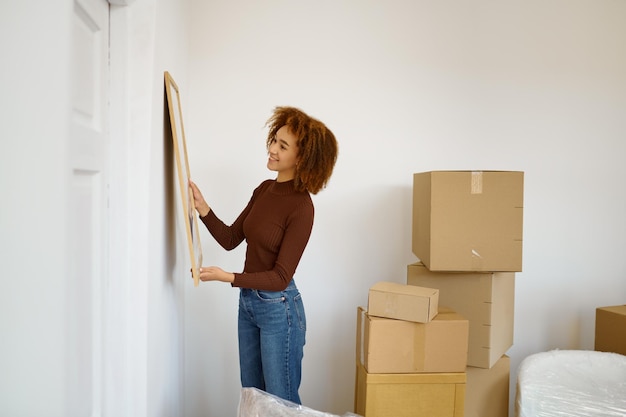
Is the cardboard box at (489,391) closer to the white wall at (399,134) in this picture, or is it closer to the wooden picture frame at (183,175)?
the white wall at (399,134)

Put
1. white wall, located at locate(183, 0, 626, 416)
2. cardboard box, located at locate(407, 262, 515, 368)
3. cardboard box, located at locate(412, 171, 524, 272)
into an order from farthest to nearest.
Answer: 1. white wall, located at locate(183, 0, 626, 416)
2. cardboard box, located at locate(407, 262, 515, 368)
3. cardboard box, located at locate(412, 171, 524, 272)

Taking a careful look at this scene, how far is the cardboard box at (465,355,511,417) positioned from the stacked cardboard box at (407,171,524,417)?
92 mm

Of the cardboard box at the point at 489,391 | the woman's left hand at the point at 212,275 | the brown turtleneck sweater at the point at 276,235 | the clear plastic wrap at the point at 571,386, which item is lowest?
the cardboard box at the point at 489,391

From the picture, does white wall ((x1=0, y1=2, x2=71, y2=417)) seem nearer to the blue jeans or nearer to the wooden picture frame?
the wooden picture frame

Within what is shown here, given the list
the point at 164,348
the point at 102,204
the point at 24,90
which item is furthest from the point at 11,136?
the point at 164,348

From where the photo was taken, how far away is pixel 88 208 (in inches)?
52.7

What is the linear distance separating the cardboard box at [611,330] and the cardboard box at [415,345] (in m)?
0.82

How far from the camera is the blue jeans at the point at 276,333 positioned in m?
1.96

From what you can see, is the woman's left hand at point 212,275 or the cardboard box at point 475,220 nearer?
the woman's left hand at point 212,275

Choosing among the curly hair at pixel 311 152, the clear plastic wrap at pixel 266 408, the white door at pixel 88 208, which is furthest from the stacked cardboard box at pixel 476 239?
the white door at pixel 88 208

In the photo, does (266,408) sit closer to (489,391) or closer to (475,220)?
(475,220)

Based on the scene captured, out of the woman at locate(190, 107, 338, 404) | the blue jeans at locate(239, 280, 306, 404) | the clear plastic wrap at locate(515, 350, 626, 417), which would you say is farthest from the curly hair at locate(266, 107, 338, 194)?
the clear plastic wrap at locate(515, 350, 626, 417)

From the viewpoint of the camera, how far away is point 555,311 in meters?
2.92

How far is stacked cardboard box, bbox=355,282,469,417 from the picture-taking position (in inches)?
83.4
